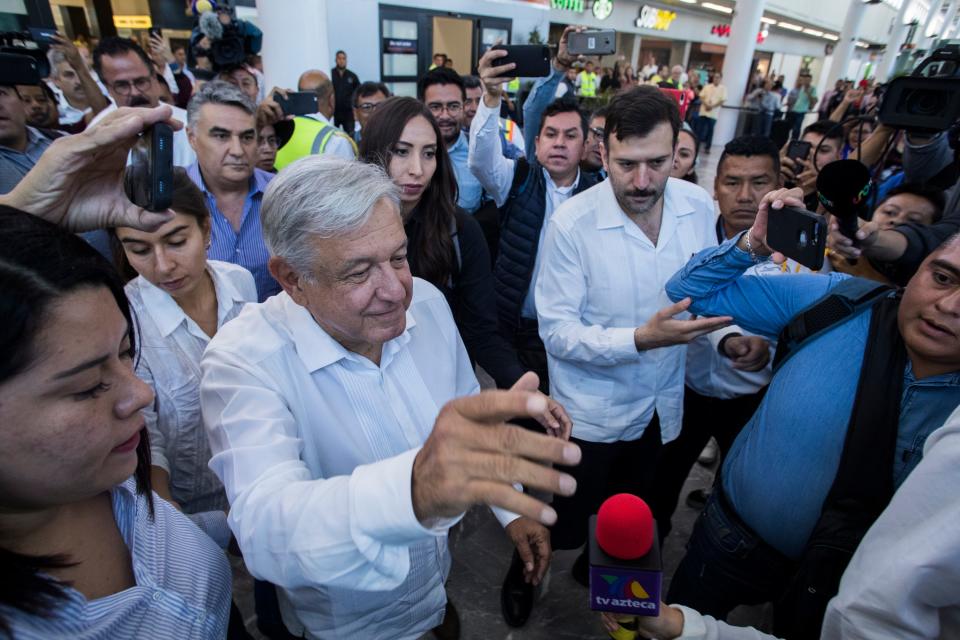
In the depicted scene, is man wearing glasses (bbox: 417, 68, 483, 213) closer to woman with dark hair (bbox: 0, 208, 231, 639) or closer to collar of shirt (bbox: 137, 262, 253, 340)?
collar of shirt (bbox: 137, 262, 253, 340)

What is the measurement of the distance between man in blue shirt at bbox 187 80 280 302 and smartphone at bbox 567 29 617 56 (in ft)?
5.84

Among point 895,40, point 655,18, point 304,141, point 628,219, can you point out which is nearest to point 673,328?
point 628,219

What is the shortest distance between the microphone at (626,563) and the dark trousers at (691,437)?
1.28 m

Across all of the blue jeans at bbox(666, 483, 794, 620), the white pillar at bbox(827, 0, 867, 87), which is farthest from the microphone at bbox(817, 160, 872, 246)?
the white pillar at bbox(827, 0, 867, 87)

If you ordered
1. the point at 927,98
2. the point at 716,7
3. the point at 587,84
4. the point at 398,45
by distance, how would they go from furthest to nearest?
the point at 716,7, the point at 398,45, the point at 587,84, the point at 927,98

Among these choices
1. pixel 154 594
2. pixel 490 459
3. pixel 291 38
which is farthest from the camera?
pixel 291 38

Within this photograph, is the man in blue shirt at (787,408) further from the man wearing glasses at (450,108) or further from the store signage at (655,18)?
the store signage at (655,18)

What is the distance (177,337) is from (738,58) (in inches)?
669

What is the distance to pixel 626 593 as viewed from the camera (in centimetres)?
112

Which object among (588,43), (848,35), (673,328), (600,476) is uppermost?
(848,35)

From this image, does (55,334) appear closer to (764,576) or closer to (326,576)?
(326,576)

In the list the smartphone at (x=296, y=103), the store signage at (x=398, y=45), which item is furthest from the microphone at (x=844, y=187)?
the store signage at (x=398, y=45)

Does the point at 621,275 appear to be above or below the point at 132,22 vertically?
below

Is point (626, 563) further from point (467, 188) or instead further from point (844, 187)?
point (467, 188)
